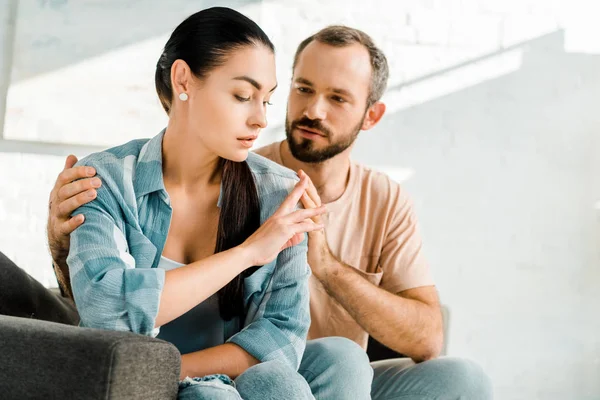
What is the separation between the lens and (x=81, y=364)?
121 cm

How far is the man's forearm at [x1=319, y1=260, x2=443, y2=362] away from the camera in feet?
6.68

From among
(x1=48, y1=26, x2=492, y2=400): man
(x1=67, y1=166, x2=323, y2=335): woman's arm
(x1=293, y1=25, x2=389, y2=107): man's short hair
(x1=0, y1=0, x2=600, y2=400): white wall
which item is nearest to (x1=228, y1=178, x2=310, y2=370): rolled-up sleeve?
(x1=67, y1=166, x2=323, y2=335): woman's arm

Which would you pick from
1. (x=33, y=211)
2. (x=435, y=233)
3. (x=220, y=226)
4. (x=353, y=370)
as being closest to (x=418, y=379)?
(x=353, y=370)

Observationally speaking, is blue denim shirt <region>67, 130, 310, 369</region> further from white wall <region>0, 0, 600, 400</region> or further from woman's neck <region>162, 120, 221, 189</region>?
white wall <region>0, 0, 600, 400</region>

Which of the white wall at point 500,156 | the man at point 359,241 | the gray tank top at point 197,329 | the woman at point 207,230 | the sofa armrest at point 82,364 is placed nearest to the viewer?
the sofa armrest at point 82,364

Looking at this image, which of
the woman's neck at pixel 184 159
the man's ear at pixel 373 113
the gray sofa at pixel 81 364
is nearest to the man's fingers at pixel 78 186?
the woman's neck at pixel 184 159

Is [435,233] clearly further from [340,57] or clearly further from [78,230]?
[78,230]

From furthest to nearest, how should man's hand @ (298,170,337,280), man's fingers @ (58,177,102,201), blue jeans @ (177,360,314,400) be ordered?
man's hand @ (298,170,337,280) → man's fingers @ (58,177,102,201) → blue jeans @ (177,360,314,400)

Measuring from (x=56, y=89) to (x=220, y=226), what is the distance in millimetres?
1610

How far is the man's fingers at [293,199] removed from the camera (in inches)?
63.5

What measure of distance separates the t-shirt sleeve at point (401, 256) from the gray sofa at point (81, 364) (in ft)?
3.36

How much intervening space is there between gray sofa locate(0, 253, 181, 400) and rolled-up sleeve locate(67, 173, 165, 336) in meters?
0.11

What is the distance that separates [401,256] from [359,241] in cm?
12

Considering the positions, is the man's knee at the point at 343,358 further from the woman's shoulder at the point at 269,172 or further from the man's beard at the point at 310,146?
the man's beard at the point at 310,146
